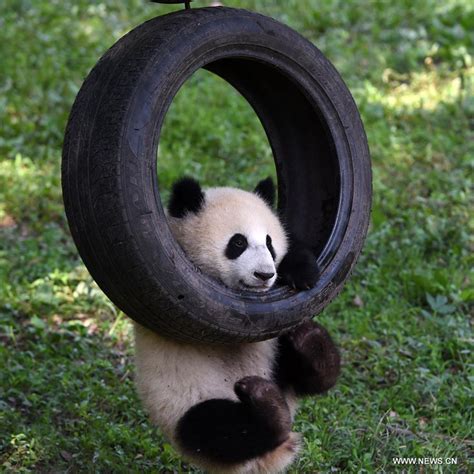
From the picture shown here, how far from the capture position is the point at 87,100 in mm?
4266

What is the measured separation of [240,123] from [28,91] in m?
2.24

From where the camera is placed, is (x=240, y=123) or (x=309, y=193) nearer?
(x=309, y=193)

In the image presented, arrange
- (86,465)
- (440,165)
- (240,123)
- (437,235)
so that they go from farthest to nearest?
(240,123), (440,165), (437,235), (86,465)

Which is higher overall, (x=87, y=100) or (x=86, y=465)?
(x=87, y=100)

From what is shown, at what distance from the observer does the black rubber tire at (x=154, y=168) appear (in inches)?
160

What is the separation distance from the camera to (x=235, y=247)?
14.7 feet

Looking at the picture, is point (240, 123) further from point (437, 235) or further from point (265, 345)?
point (265, 345)

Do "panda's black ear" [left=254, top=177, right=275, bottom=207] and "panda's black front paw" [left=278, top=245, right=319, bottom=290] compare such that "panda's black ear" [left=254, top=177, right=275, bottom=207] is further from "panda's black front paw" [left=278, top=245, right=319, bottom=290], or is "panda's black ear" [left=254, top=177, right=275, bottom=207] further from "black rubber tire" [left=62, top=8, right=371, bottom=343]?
"panda's black front paw" [left=278, top=245, right=319, bottom=290]

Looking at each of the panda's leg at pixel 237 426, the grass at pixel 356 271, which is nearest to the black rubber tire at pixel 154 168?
the panda's leg at pixel 237 426

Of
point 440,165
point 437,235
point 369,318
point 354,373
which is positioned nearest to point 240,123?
point 440,165

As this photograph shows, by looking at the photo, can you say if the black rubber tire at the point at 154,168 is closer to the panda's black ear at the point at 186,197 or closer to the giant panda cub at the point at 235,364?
the giant panda cub at the point at 235,364

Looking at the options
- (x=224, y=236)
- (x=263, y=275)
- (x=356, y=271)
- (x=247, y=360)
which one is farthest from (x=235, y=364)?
(x=356, y=271)

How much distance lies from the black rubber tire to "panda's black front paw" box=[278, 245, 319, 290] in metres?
0.06

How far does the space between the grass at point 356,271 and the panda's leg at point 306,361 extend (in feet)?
1.64
